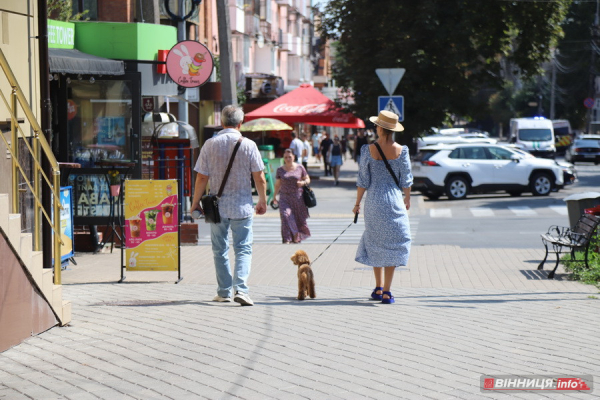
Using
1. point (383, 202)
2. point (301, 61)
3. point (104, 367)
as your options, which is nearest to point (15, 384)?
point (104, 367)

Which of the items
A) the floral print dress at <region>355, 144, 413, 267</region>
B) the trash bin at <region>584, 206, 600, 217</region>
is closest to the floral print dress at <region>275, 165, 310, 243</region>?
the trash bin at <region>584, 206, 600, 217</region>

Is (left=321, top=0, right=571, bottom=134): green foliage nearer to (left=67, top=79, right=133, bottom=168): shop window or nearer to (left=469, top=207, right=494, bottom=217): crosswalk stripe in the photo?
(left=469, top=207, right=494, bottom=217): crosswalk stripe

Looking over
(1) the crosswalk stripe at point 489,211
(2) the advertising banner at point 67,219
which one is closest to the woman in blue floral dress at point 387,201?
(2) the advertising banner at point 67,219

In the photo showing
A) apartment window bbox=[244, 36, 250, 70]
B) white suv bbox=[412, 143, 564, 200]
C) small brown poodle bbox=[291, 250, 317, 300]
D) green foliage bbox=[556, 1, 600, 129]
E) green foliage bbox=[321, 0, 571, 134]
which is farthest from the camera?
green foliage bbox=[556, 1, 600, 129]

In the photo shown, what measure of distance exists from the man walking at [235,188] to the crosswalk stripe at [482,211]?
14.5 meters

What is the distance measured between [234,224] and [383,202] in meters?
1.42

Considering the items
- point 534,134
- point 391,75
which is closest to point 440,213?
point 391,75

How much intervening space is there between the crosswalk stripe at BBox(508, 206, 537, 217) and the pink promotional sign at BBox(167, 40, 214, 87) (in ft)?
31.3

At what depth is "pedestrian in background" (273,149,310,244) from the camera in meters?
15.9

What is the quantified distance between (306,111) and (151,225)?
24445 mm

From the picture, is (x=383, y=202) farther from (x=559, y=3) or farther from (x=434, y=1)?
(x=559, y=3)

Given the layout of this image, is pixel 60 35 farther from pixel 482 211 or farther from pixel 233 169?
pixel 482 211

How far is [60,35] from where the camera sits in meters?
15.1

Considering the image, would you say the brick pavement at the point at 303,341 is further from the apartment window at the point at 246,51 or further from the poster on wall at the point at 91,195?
the apartment window at the point at 246,51
